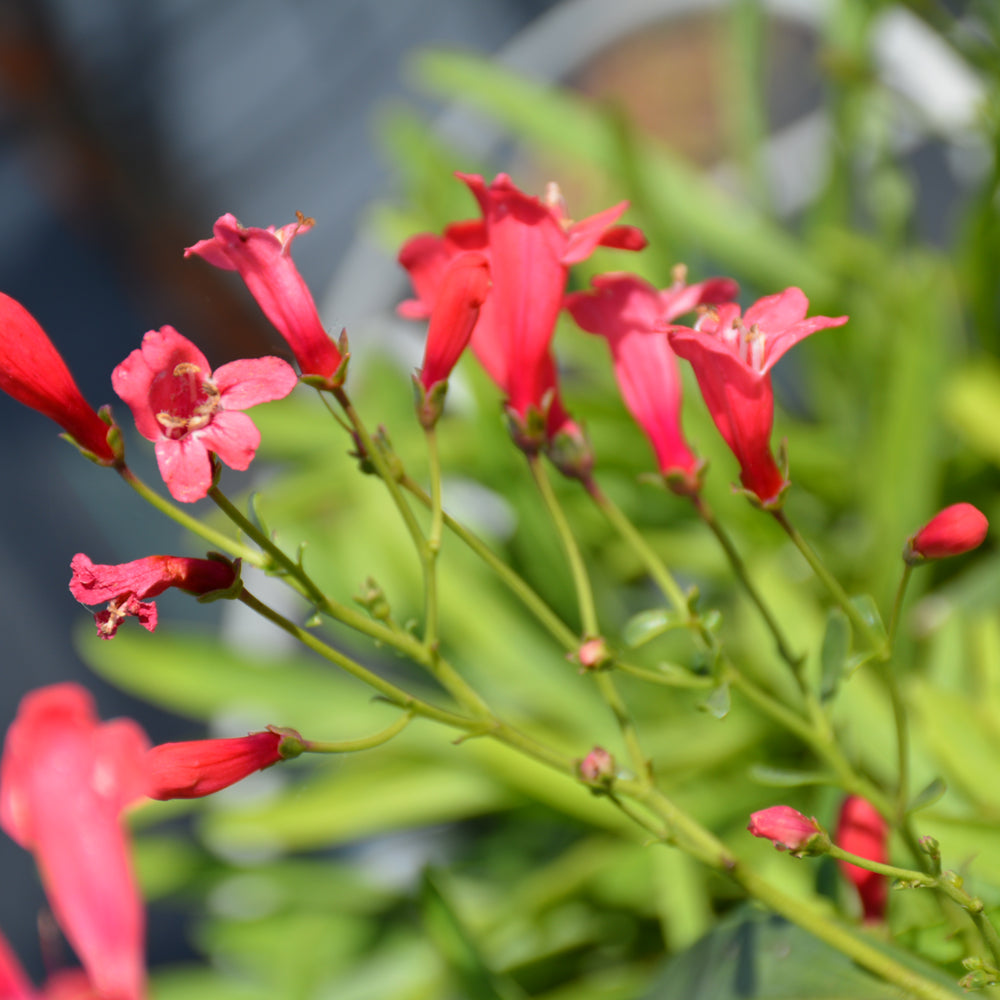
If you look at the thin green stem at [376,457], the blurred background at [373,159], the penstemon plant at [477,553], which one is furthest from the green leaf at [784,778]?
the blurred background at [373,159]

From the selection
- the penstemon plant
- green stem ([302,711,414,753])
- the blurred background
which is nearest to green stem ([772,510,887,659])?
the penstemon plant

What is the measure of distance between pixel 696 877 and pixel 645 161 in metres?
0.46

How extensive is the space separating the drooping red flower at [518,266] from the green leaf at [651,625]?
63 mm

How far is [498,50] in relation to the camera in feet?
5.82

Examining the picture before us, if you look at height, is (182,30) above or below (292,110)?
above

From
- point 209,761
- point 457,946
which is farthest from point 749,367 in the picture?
point 457,946

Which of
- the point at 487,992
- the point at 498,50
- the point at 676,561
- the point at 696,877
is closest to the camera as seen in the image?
the point at 487,992

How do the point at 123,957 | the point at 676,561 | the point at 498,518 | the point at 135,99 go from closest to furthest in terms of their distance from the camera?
the point at 123,957, the point at 676,561, the point at 498,518, the point at 135,99

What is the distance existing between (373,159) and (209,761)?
5.86 ft

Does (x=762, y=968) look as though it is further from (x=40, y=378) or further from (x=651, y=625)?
(x=40, y=378)

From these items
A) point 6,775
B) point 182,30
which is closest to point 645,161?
point 6,775

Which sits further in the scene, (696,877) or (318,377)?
(696,877)

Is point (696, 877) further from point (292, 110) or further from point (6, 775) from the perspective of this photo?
point (292, 110)

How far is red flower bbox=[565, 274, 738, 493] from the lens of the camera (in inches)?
11.8
